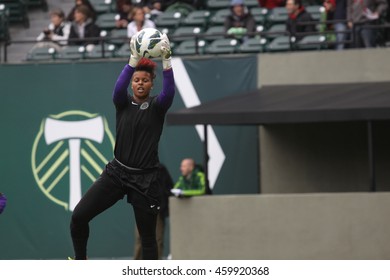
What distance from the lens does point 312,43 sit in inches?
762

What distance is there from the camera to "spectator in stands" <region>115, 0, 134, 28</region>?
68.1ft

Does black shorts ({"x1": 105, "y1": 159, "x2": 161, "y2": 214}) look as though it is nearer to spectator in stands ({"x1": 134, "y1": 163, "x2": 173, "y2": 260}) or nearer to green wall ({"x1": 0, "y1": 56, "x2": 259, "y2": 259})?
spectator in stands ({"x1": 134, "y1": 163, "x2": 173, "y2": 260})

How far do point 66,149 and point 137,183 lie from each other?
1067 centimetres

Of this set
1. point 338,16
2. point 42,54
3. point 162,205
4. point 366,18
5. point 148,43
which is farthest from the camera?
point 42,54

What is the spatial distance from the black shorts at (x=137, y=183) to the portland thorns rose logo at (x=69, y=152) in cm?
1027

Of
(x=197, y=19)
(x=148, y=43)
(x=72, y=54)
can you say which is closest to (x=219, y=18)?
(x=197, y=19)

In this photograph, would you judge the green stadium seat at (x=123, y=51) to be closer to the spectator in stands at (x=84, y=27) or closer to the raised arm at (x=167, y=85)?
the spectator in stands at (x=84, y=27)

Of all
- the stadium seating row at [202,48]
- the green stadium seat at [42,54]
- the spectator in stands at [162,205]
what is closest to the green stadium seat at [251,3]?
the stadium seating row at [202,48]

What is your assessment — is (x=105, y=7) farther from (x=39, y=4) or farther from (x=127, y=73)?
(x=127, y=73)

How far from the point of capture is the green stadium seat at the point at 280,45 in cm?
1953

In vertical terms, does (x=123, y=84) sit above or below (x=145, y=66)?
below

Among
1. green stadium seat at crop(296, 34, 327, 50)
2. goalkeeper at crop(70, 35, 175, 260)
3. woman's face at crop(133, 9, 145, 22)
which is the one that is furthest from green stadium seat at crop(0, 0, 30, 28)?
goalkeeper at crop(70, 35, 175, 260)

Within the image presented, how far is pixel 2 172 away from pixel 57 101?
151cm
